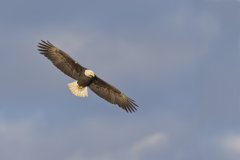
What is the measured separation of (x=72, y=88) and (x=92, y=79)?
922 millimetres

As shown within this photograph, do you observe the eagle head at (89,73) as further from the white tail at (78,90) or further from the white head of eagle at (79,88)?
the white tail at (78,90)

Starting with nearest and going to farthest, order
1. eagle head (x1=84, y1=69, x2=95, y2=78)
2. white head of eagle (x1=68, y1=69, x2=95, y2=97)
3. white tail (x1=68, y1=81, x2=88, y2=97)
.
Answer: eagle head (x1=84, y1=69, x2=95, y2=78) < white head of eagle (x1=68, y1=69, x2=95, y2=97) < white tail (x1=68, y1=81, x2=88, y2=97)

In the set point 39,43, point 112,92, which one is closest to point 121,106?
point 112,92

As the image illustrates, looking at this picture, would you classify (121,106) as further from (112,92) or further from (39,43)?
(39,43)

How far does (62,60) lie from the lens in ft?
201

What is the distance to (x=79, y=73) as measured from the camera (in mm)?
61094

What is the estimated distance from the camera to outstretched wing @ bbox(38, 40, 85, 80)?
2403 inches

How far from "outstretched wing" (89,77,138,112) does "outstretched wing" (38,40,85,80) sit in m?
1.16

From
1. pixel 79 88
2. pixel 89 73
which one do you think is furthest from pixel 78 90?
pixel 89 73

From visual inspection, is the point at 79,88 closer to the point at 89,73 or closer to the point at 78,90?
the point at 78,90

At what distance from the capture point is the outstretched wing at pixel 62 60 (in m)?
61.0

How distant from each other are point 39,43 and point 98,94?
3401 mm

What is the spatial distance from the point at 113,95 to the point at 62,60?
2.84 m

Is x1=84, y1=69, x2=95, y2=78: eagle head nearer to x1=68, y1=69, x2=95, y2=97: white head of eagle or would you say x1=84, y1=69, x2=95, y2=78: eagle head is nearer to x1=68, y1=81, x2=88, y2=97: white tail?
x1=68, y1=69, x2=95, y2=97: white head of eagle
